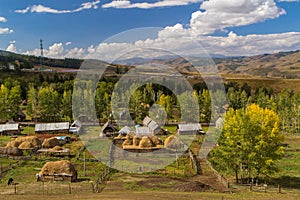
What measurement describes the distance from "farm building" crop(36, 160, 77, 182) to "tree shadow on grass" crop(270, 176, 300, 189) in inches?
798

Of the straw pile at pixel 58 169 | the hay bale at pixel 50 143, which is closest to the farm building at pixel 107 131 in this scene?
the hay bale at pixel 50 143

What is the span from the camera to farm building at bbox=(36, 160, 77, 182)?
Result: 32.3 meters

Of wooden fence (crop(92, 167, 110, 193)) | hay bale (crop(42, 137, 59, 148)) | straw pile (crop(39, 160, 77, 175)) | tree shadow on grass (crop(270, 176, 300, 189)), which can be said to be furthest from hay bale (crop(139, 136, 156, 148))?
tree shadow on grass (crop(270, 176, 300, 189))

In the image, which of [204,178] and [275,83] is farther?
[275,83]

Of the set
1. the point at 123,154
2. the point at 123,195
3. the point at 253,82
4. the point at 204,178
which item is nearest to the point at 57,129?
the point at 123,154

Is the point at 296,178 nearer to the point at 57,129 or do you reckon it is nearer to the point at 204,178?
the point at 204,178

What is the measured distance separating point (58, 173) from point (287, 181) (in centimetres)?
2328

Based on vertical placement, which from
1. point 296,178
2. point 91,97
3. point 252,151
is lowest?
point 296,178

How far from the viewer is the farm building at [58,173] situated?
32.3 metres

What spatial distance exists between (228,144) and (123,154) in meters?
16.9

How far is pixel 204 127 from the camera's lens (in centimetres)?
7356

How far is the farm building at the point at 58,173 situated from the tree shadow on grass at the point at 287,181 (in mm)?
20273

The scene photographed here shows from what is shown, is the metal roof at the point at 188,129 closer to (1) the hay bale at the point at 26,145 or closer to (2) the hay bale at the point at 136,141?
(2) the hay bale at the point at 136,141

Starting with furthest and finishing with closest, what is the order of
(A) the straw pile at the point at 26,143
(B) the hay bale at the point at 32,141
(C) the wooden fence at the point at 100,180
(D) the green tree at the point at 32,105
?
(D) the green tree at the point at 32,105 → (B) the hay bale at the point at 32,141 → (A) the straw pile at the point at 26,143 → (C) the wooden fence at the point at 100,180
